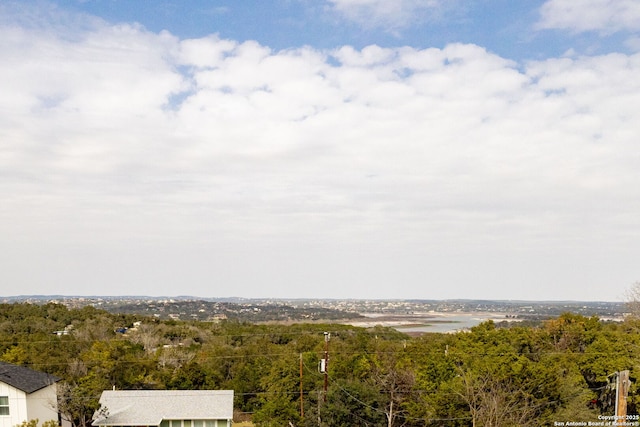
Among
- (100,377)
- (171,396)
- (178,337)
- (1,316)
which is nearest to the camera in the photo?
(171,396)

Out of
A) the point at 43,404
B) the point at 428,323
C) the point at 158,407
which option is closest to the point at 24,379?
the point at 43,404

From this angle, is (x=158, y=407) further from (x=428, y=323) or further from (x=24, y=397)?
(x=428, y=323)

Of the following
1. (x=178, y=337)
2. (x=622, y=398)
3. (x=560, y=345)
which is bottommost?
(x=178, y=337)

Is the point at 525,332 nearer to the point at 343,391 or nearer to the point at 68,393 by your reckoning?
the point at 343,391

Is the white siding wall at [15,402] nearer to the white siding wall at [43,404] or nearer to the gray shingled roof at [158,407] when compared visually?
the white siding wall at [43,404]

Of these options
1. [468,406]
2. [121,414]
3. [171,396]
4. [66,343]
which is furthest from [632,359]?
[66,343]

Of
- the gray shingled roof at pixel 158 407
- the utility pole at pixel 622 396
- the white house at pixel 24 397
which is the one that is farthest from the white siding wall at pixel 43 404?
the utility pole at pixel 622 396

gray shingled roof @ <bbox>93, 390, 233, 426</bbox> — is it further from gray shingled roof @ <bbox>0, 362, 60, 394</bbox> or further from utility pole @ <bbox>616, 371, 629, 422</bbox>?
utility pole @ <bbox>616, 371, 629, 422</bbox>
